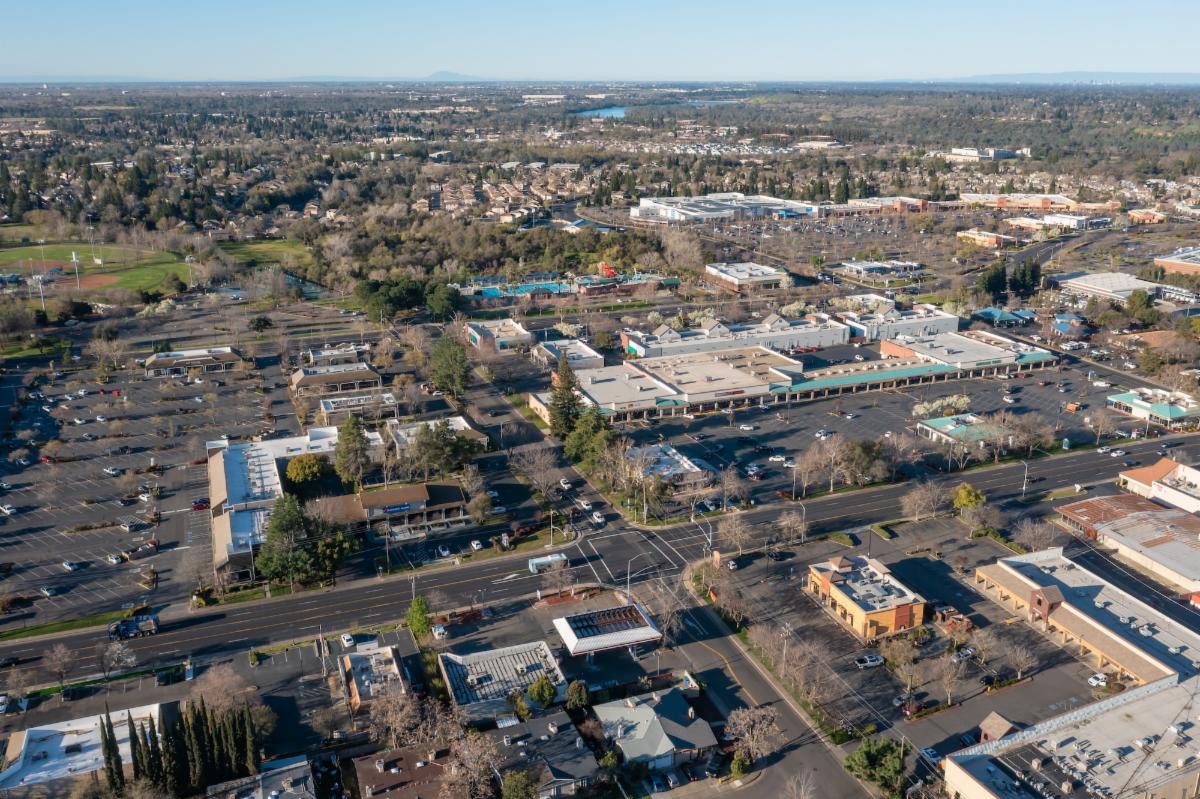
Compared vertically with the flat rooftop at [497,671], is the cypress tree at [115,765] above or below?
above

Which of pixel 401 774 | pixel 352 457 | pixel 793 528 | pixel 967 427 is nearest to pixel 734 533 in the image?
pixel 793 528

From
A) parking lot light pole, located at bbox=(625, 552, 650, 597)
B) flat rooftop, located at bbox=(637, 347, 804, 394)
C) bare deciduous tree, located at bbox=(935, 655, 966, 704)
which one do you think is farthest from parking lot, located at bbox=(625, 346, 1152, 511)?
bare deciduous tree, located at bbox=(935, 655, 966, 704)

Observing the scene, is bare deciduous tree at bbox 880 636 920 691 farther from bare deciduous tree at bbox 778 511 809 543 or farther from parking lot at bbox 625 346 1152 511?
parking lot at bbox 625 346 1152 511

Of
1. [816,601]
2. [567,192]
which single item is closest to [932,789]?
[816,601]

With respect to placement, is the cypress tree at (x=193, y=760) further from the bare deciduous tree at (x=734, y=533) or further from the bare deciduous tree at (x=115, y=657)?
the bare deciduous tree at (x=734, y=533)

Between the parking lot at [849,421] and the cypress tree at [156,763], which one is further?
the parking lot at [849,421]

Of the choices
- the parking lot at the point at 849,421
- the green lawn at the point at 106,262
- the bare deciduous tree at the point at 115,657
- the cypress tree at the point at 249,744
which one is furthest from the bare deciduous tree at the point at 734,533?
the green lawn at the point at 106,262
